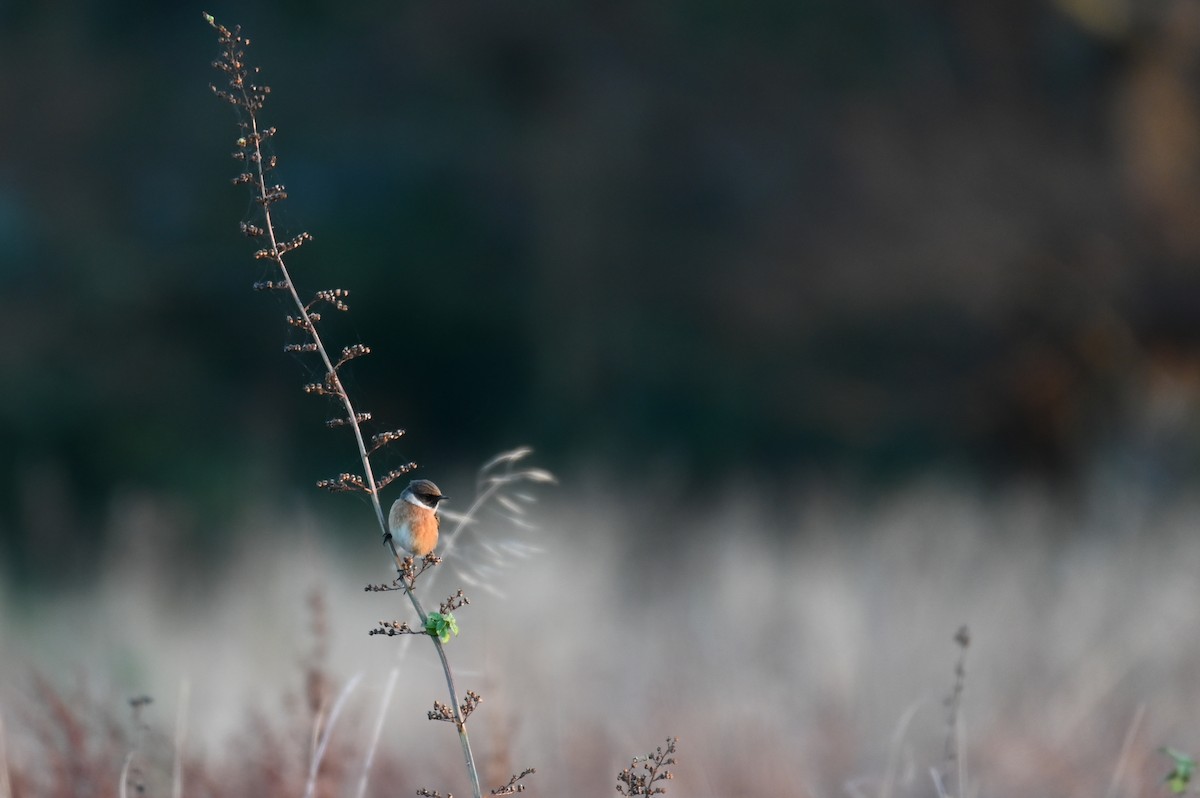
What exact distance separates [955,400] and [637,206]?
110 inches

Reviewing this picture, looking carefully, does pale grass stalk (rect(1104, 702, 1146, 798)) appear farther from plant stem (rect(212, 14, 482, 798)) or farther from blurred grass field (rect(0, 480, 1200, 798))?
plant stem (rect(212, 14, 482, 798))

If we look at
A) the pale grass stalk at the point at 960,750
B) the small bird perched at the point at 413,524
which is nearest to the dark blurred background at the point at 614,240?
the pale grass stalk at the point at 960,750

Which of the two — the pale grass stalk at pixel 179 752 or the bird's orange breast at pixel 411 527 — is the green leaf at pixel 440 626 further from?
the pale grass stalk at pixel 179 752

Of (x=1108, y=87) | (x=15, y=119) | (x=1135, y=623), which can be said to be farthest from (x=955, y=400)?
(x=15, y=119)

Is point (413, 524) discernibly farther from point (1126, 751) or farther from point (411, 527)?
point (1126, 751)

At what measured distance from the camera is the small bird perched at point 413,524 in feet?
5.08

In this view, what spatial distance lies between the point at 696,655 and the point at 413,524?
11.8 ft

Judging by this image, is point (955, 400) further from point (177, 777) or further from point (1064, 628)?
point (177, 777)

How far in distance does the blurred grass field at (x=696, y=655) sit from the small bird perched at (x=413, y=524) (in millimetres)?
838

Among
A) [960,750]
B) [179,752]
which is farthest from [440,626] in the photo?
[960,750]

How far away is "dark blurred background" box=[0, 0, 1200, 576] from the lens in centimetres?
902

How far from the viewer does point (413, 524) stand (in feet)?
5.10

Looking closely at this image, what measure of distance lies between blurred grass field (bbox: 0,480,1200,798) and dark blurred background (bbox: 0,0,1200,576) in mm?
958

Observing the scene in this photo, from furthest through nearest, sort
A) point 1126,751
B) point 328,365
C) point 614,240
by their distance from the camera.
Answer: point 614,240 < point 1126,751 < point 328,365
